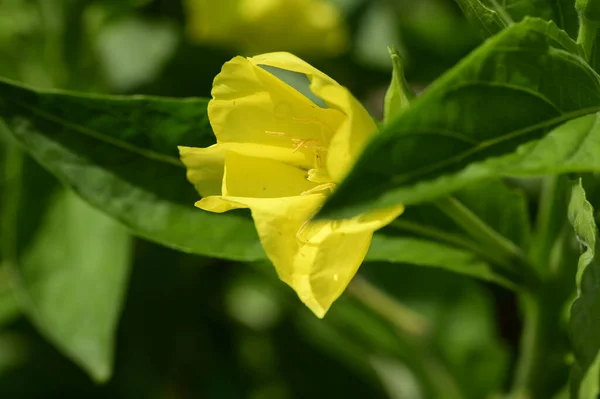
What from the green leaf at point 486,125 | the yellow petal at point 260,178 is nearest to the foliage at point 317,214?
the green leaf at point 486,125

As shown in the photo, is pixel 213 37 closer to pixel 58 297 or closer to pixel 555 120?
pixel 58 297

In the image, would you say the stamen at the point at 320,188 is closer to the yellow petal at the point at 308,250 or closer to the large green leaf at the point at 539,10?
the yellow petal at the point at 308,250

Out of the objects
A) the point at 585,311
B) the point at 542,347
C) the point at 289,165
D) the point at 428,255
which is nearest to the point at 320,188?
the point at 289,165

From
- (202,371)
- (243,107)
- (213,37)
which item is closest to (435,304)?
(202,371)

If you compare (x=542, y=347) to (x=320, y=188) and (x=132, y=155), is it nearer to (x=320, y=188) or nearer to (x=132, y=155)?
(x=320, y=188)

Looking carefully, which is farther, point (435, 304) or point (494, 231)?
point (435, 304)

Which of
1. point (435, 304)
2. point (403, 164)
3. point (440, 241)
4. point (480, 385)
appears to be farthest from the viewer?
point (435, 304)
